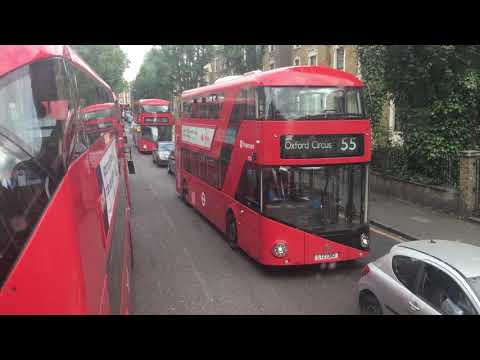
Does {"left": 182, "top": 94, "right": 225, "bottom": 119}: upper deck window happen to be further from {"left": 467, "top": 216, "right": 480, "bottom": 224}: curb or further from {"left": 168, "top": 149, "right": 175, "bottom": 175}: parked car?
{"left": 168, "top": 149, "right": 175, "bottom": 175}: parked car

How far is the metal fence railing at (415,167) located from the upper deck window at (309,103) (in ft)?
22.7

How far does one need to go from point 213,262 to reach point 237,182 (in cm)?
189

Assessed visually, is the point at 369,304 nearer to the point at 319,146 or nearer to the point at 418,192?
the point at 319,146

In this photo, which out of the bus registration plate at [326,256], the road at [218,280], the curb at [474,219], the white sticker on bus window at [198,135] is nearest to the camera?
the road at [218,280]

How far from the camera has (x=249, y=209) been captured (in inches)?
390

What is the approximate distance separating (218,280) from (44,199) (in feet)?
22.0

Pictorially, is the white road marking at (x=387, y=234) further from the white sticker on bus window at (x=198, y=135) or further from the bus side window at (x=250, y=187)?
the white sticker on bus window at (x=198, y=135)

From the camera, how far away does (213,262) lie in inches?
419

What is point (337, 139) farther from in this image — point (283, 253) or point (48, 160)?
point (48, 160)

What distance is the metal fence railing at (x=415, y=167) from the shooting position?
583 inches

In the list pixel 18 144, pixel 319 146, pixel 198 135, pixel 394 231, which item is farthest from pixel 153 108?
pixel 18 144

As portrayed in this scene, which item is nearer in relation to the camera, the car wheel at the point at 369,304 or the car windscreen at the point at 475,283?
the car windscreen at the point at 475,283

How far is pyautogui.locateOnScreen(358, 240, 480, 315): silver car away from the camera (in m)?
5.37

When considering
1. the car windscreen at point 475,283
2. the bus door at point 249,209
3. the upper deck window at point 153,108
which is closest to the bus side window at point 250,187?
the bus door at point 249,209
